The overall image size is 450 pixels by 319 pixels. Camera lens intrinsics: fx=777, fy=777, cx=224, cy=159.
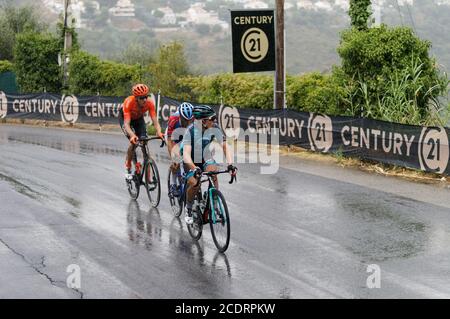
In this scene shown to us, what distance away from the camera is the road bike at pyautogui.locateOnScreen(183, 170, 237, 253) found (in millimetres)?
10367

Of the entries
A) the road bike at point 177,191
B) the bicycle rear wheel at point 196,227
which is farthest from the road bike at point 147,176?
the bicycle rear wheel at point 196,227

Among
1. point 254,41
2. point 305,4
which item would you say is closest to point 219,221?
point 254,41

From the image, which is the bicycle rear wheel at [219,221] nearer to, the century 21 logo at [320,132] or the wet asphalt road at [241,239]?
the wet asphalt road at [241,239]

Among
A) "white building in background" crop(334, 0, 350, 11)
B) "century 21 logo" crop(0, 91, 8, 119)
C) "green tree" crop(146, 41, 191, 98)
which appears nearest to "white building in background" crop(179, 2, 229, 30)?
"white building in background" crop(334, 0, 350, 11)

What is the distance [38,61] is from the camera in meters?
40.8

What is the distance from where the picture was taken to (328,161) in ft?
66.6

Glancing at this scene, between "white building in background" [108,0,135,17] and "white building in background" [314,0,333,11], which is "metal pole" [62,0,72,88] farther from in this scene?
"white building in background" [108,0,135,17]

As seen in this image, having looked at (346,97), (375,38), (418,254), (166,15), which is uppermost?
(166,15)

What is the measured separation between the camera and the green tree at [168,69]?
4439 cm

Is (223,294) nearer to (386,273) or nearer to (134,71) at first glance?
(386,273)

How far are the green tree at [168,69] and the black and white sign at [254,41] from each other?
1823 centimetres

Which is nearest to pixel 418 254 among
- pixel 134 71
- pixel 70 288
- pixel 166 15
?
pixel 70 288

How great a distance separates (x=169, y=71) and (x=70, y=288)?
124 feet

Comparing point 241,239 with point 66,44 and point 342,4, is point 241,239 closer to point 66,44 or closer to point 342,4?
point 66,44
